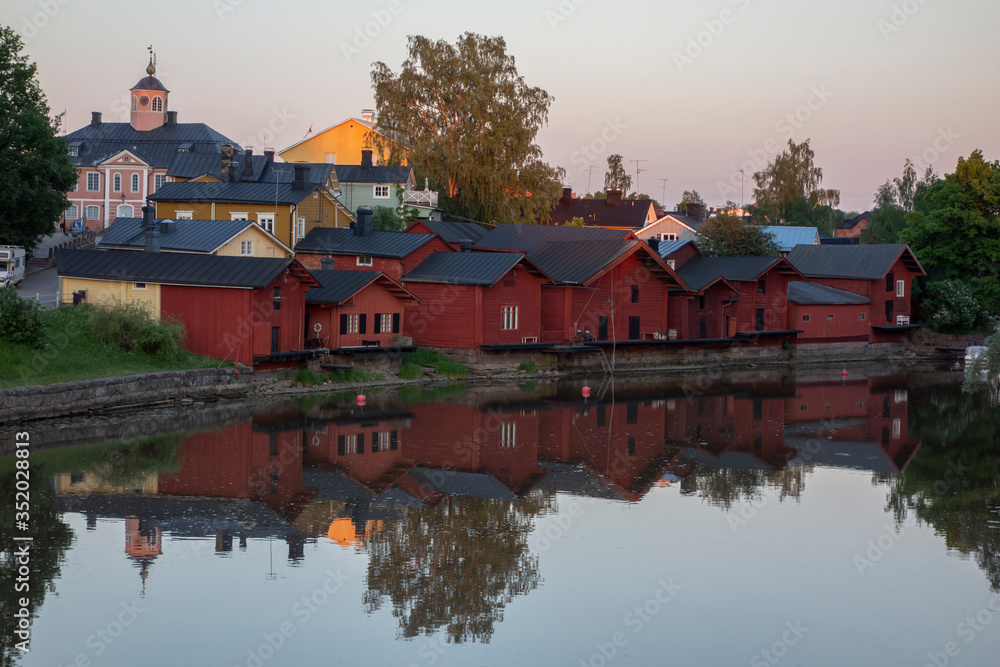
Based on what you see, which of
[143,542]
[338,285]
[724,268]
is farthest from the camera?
[724,268]

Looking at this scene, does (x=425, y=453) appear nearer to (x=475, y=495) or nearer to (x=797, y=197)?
(x=475, y=495)

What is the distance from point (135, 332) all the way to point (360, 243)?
15.7m

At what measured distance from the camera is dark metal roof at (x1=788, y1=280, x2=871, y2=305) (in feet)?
196

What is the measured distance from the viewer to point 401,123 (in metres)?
62.2

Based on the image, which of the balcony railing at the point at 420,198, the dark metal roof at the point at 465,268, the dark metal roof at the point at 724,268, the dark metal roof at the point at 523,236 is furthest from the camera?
the balcony railing at the point at 420,198

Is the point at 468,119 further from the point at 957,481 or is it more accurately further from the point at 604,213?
the point at 957,481

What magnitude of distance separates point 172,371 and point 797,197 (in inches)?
2920

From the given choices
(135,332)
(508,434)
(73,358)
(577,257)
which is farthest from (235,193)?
(508,434)

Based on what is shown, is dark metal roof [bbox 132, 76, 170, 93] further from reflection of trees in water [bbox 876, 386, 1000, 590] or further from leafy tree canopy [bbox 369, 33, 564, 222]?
reflection of trees in water [bbox 876, 386, 1000, 590]

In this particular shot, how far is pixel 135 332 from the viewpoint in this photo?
35.4 metres

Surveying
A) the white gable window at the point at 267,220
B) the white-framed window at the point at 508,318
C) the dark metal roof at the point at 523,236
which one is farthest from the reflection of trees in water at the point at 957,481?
the white gable window at the point at 267,220

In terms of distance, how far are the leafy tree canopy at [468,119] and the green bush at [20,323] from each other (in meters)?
31.0

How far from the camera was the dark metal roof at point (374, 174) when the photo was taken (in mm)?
63344

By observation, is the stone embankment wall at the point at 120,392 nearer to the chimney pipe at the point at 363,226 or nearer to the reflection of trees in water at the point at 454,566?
the reflection of trees in water at the point at 454,566
